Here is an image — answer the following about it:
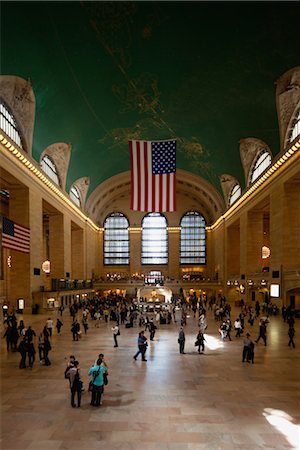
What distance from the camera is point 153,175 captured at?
18.2m

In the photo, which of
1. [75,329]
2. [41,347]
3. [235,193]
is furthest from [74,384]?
[235,193]

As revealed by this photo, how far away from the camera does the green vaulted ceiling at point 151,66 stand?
53.5 ft

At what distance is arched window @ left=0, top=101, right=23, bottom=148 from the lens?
20.2 meters

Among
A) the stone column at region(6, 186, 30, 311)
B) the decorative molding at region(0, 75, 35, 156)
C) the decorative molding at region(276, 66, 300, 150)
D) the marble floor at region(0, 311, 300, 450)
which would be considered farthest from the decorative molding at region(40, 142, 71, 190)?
the marble floor at region(0, 311, 300, 450)

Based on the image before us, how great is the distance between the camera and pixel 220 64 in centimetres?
2000

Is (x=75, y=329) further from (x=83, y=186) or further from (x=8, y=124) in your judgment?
(x=83, y=186)

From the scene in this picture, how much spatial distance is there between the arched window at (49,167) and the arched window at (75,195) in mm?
5399

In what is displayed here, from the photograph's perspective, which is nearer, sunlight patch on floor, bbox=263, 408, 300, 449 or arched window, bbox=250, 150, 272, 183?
sunlight patch on floor, bbox=263, 408, 300, 449

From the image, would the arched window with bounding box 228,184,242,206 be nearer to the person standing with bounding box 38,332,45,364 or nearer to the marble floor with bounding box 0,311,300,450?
the marble floor with bounding box 0,311,300,450

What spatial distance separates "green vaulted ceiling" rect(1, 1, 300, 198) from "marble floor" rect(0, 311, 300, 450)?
44.5 ft

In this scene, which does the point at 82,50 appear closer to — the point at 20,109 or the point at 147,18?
the point at 147,18

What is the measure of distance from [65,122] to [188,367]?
1909 cm

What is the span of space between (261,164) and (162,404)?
23626 mm

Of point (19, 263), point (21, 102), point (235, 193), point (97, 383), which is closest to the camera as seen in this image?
point (97, 383)
